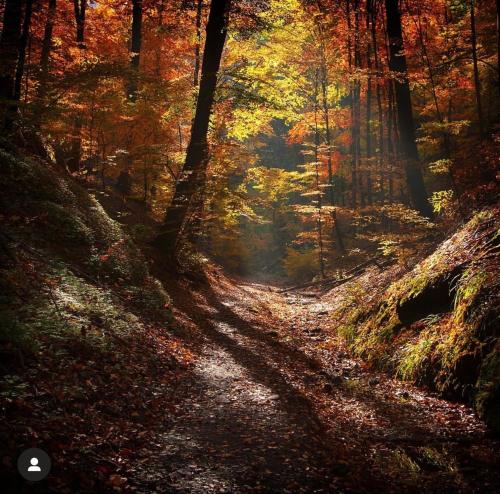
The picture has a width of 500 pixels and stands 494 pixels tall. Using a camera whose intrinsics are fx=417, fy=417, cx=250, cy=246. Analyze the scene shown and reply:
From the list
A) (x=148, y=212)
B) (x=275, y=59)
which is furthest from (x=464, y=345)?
(x=275, y=59)

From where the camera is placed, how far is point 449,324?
23.8 ft

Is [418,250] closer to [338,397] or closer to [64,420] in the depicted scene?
[338,397]

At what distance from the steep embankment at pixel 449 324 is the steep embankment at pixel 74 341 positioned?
4233mm

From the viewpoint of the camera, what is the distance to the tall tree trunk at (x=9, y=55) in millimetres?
9578

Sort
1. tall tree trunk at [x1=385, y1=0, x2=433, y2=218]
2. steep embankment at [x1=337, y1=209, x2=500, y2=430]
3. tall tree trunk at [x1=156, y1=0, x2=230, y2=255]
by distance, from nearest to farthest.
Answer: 1. steep embankment at [x1=337, y1=209, x2=500, y2=430]
2. tall tree trunk at [x1=156, y1=0, x2=230, y2=255]
3. tall tree trunk at [x1=385, y1=0, x2=433, y2=218]

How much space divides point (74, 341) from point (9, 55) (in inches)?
316

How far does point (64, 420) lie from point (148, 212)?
1559 cm

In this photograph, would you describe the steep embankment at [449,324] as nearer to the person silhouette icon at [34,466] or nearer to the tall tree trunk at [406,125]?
the tall tree trunk at [406,125]

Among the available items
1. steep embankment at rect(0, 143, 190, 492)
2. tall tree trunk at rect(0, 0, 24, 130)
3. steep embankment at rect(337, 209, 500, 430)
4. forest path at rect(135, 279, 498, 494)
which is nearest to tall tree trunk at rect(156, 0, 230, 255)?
steep embankment at rect(0, 143, 190, 492)

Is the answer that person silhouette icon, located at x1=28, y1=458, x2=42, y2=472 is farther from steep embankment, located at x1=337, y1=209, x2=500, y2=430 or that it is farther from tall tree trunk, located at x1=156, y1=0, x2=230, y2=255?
tall tree trunk, located at x1=156, y1=0, x2=230, y2=255

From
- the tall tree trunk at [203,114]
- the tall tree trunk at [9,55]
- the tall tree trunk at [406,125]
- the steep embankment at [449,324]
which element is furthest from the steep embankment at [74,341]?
the tall tree trunk at [406,125]

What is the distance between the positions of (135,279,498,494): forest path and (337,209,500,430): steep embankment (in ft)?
1.25

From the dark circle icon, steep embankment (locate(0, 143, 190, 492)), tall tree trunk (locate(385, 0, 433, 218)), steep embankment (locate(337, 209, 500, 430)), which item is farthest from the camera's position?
tall tree trunk (locate(385, 0, 433, 218))

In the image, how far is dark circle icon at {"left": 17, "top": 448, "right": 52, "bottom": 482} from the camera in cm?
330
